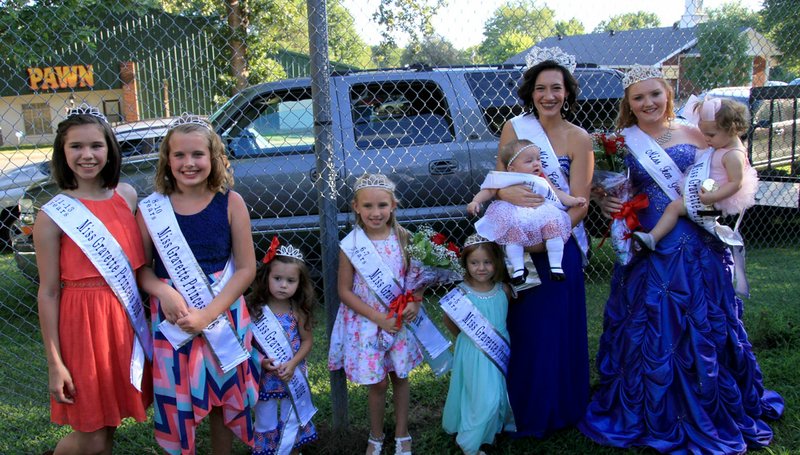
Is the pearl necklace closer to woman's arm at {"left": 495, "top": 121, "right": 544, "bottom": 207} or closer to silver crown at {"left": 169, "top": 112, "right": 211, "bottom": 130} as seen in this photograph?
woman's arm at {"left": 495, "top": 121, "right": 544, "bottom": 207}

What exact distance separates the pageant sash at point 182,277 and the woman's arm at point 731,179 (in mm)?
2215

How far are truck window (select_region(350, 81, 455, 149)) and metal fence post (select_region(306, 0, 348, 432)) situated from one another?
1945 millimetres

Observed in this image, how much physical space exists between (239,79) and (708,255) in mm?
2887

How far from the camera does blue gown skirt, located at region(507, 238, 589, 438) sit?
10.1 feet

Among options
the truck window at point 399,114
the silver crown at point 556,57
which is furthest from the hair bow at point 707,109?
the truck window at point 399,114

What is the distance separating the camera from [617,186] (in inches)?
127

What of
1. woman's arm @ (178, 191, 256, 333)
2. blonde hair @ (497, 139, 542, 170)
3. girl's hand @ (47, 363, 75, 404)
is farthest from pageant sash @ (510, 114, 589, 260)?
girl's hand @ (47, 363, 75, 404)

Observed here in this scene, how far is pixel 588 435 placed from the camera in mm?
3176

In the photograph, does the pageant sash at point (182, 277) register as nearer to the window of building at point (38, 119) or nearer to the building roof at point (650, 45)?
the window of building at point (38, 119)

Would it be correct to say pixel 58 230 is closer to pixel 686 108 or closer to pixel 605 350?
pixel 605 350

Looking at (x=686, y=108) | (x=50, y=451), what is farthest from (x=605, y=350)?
(x=50, y=451)

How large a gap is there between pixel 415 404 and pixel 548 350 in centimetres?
94

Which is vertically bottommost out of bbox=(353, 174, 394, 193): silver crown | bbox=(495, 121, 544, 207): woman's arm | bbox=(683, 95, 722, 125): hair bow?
bbox=(495, 121, 544, 207): woman's arm

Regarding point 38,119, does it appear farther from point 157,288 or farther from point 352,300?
point 352,300
